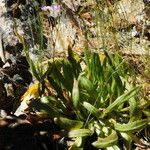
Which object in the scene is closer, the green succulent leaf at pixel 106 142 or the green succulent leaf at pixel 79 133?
the green succulent leaf at pixel 106 142

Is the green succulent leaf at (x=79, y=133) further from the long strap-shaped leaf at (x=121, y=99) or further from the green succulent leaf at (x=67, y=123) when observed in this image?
the long strap-shaped leaf at (x=121, y=99)

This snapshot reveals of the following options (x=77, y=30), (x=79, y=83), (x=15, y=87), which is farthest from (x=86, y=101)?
Answer: (x=77, y=30)

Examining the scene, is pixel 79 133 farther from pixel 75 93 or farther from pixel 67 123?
pixel 75 93

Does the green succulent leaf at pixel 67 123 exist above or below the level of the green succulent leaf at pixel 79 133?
above

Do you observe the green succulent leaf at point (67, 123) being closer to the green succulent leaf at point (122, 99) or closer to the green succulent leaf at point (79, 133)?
the green succulent leaf at point (79, 133)

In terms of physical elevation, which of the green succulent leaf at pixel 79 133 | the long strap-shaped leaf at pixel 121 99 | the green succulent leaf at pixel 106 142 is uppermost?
the long strap-shaped leaf at pixel 121 99

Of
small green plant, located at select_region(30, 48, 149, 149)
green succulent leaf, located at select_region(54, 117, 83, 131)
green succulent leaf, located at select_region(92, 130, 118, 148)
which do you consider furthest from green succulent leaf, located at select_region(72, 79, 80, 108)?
green succulent leaf, located at select_region(92, 130, 118, 148)

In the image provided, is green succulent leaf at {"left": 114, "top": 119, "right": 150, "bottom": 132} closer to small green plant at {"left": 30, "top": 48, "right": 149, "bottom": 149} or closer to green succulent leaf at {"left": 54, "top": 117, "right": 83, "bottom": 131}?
small green plant at {"left": 30, "top": 48, "right": 149, "bottom": 149}

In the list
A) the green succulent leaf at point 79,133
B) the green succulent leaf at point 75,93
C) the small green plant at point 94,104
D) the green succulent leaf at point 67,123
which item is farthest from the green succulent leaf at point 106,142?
the green succulent leaf at point 75,93
